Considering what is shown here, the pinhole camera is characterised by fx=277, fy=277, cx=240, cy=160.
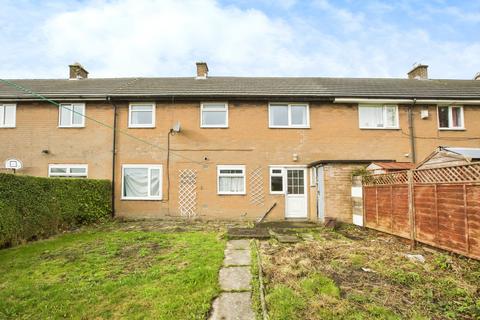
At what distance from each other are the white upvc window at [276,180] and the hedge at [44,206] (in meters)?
7.02

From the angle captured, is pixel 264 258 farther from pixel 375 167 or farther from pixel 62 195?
pixel 62 195

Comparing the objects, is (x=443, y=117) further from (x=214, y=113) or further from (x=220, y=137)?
(x=214, y=113)

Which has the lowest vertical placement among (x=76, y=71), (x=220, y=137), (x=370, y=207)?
(x=370, y=207)

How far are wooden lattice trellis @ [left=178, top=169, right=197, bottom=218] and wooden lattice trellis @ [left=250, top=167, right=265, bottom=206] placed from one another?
8.01ft

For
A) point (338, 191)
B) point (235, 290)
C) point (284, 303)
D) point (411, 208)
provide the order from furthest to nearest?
point (338, 191) < point (411, 208) < point (235, 290) < point (284, 303)

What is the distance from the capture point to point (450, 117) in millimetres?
12695

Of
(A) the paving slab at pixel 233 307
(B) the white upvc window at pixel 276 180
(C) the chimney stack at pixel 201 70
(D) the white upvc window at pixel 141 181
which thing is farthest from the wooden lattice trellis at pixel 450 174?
(C) the chimney stack at pixel 201 70

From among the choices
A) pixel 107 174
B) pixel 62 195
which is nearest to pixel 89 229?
pixel 62 195

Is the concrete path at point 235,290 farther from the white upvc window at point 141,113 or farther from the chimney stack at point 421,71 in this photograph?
the chimney stack at point 421,71

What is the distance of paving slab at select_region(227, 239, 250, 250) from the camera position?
21.8 feet

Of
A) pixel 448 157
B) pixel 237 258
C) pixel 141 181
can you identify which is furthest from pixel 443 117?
pixel 141 181

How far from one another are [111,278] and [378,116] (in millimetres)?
12264

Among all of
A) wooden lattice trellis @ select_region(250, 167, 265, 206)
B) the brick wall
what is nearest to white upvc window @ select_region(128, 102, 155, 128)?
wooden lattice trellis @ select_region(250, 167, 265, 206)

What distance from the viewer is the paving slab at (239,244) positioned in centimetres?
664
